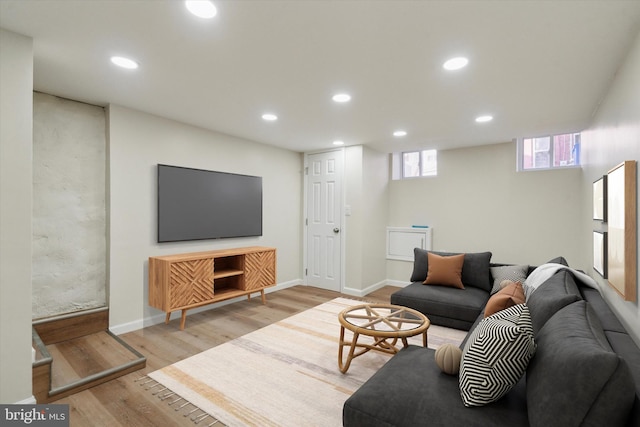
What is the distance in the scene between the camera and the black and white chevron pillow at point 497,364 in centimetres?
129

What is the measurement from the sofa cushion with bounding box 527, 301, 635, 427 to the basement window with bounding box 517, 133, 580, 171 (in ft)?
13.1

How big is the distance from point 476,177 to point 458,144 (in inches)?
23.6

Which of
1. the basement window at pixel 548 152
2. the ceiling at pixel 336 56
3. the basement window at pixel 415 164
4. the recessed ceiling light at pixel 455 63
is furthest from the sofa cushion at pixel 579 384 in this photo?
the basement window at pixel 415 164

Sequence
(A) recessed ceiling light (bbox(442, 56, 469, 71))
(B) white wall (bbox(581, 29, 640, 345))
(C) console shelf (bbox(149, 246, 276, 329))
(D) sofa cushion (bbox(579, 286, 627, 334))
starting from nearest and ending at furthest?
1. (D) sofa cushion (bbox(579, 286, 627, 334))
2. (B) white wall (bbox(581, 29, 640, 345))
3. (A) recessed ceiling light (bbox(442, 56, 469, 71))
4. (C) console shelf (bbox(149, 246, 276, 329))

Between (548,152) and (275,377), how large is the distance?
4.62 metres

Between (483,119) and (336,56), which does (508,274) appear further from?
(336,56)

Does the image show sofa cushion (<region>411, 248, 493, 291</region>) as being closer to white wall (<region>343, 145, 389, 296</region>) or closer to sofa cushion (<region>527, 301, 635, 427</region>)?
white wall (<region>343, 145, 389, 296</region>)

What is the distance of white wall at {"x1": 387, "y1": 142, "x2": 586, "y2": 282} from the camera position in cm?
422

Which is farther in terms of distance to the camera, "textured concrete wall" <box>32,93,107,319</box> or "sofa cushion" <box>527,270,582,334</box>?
"textured concrete wall" <box>32,93,107,319</box>

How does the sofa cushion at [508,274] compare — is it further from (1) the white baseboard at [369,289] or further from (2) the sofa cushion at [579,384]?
(2) the sofa cushion at [579,384]

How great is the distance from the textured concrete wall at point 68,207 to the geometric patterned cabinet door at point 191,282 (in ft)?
2.33

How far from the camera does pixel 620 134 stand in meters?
2.13

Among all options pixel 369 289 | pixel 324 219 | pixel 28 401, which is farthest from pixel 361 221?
pixel 28 401

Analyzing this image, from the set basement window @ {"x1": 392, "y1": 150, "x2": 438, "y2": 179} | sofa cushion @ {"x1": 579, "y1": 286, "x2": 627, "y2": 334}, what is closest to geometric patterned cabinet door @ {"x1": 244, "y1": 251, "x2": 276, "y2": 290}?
basement window @ {"x1": 392, "y1": 150, "x2": 438, "y2": 179}
